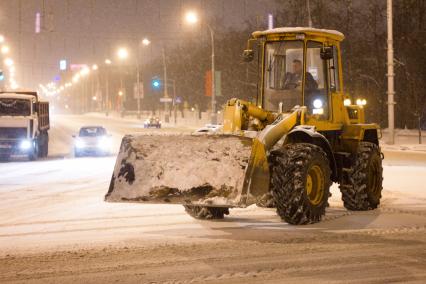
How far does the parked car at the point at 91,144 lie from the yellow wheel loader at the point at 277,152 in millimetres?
22996

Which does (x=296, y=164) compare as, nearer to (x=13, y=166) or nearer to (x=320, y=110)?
(x=320, y=110)

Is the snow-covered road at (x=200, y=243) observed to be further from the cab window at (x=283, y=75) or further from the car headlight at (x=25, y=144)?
the car headlight at (x=25, y=144)

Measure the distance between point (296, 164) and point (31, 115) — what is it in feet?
76.5

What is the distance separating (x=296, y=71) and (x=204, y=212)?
8.59 feet

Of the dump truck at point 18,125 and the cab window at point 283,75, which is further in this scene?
the dump truck at point 18,125

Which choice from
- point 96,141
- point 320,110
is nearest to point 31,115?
point 96,141

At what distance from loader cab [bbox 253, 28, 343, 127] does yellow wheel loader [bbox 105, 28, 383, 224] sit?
0.6 inches

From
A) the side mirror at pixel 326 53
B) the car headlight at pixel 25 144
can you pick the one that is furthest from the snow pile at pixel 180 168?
the car headlight at pixel 25 144

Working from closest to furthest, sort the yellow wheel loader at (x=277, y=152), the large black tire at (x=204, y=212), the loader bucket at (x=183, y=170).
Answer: the loader bucket at (x=183, y=170) → the yellow wheel loader at (x=277, y=152) → the large black tire at (x=204, y=212)

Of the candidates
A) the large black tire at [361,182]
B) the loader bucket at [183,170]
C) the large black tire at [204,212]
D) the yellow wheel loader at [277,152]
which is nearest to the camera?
the loader bucket at [183,170]

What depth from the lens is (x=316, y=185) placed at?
1157 cm

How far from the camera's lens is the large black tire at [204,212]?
12.3m

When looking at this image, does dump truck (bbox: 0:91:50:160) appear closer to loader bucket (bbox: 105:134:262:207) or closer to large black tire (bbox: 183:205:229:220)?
large black tire (bbox: 183:205:229:220)

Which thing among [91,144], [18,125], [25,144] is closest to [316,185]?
[25,144]
